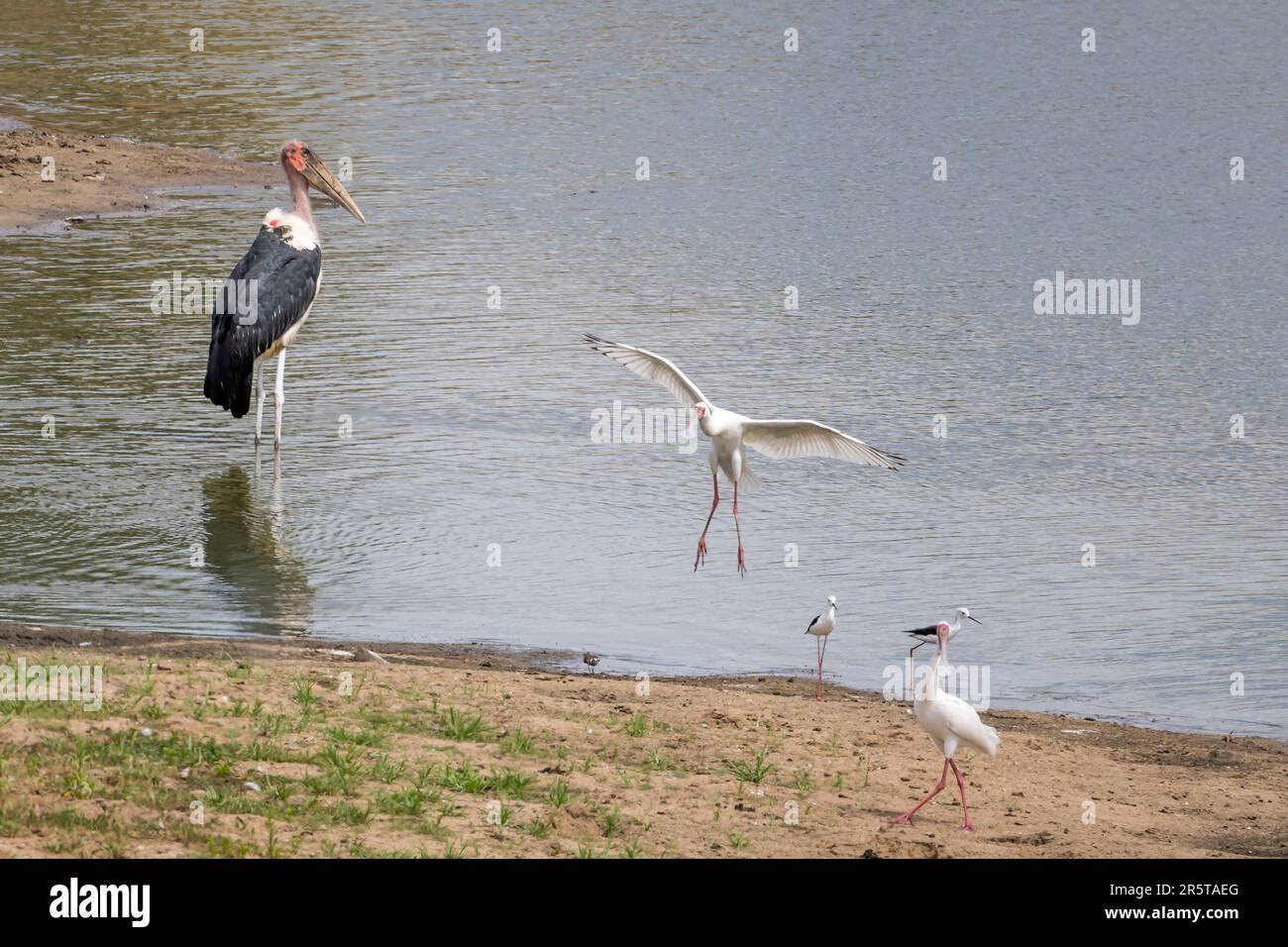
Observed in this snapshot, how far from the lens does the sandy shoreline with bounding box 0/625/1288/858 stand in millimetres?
6648

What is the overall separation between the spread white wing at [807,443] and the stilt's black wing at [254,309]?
16.8 ft

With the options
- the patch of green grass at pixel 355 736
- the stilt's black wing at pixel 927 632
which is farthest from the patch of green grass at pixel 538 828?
the stilt's black wing at pixel 927 632

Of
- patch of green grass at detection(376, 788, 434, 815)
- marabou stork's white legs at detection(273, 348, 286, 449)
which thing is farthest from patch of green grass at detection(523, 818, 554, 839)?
marabou stork's white legs at detection(273, 348, 286, 449)

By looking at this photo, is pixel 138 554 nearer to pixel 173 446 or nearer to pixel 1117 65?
pixel 173 446

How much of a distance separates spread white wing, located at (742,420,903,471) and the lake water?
1.18 meters

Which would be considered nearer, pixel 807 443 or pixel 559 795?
pixel 559 795

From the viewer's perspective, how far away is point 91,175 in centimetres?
2361

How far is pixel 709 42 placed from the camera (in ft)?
111

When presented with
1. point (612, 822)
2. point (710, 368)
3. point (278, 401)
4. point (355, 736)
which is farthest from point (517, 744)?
point (710, 368)

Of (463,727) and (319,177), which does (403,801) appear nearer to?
(463,727)

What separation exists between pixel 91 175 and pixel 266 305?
33.7 ft

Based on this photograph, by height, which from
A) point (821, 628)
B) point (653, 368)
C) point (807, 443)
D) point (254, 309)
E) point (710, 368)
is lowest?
point (821, 628)
